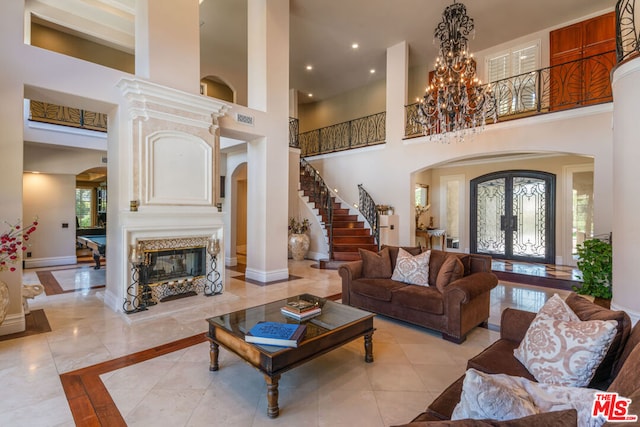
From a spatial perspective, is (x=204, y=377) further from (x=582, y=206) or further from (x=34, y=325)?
(x=582, y=206)

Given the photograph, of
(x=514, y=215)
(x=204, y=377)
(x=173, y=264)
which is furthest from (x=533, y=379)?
(x=514, y=215)

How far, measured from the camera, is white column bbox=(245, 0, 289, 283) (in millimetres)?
5992

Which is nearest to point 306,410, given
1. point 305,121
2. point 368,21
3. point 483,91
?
point 483,91

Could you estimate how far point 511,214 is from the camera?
8719 millimetres

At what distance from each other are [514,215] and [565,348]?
8.14 metres

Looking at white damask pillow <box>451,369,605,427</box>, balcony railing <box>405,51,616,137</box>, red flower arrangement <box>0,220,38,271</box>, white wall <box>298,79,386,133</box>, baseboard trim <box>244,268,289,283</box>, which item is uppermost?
white wall <box>298,79,386,133</box>

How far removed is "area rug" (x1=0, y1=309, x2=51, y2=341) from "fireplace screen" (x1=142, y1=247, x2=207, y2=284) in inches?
44.9

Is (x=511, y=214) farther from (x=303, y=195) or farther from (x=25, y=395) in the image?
(x=25, y=395)

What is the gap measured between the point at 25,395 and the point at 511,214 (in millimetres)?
10072

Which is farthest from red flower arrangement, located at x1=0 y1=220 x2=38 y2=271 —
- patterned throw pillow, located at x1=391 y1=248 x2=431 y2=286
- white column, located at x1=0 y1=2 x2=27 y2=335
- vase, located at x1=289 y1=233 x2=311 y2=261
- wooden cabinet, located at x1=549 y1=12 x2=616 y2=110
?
wooden cabinet, located at x1=549 y1=12 x2=616 y2=110

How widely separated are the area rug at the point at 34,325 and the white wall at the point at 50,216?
459 centimetres

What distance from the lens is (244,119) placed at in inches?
223

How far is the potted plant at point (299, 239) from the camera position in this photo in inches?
325

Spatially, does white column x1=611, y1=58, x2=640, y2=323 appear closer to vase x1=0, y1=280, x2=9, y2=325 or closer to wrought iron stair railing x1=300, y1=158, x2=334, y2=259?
wrought iron stair railing x1=300, y1=158, x2=334, y2=259
